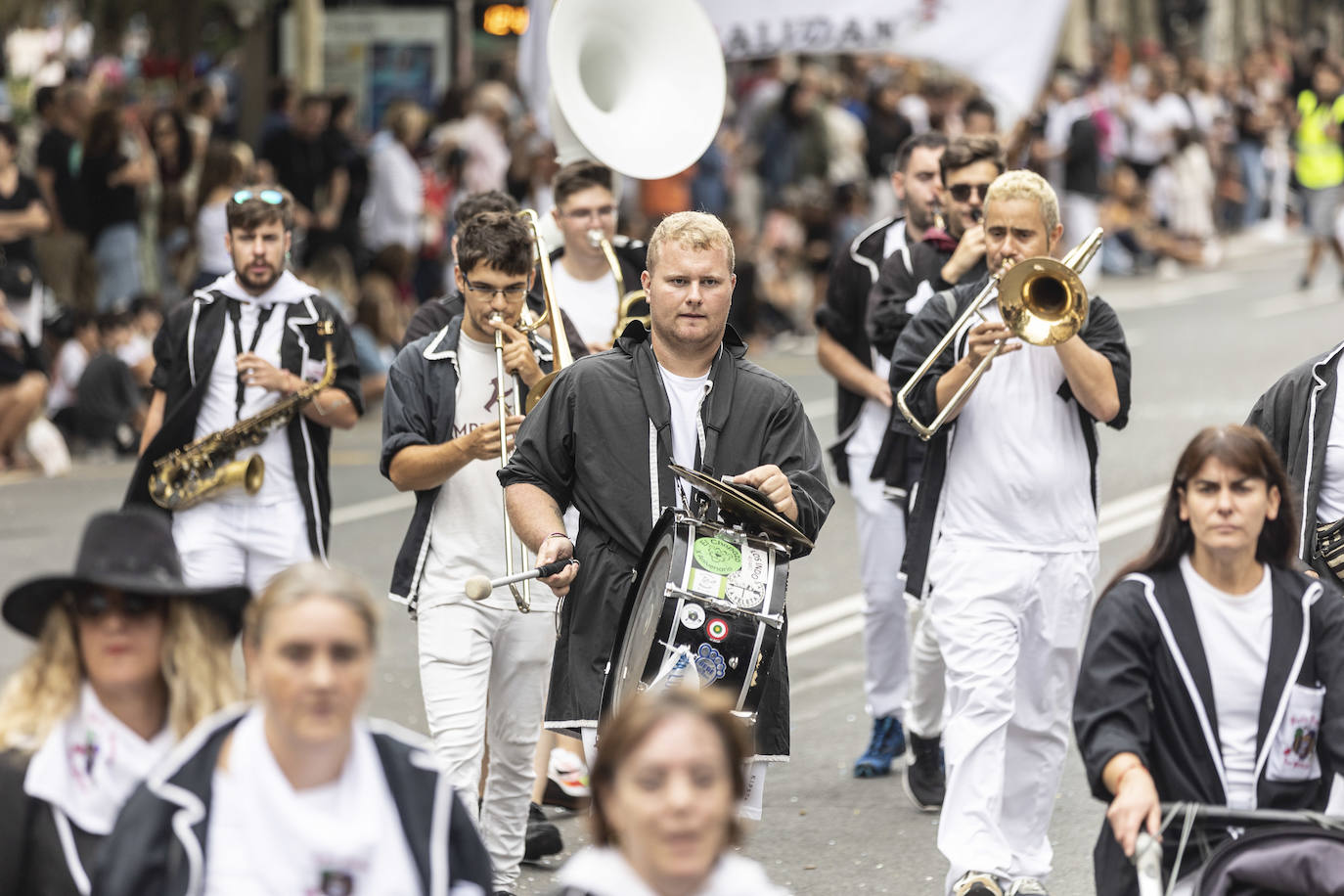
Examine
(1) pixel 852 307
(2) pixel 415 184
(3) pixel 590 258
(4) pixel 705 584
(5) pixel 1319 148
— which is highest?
(5) pixel 1319 148

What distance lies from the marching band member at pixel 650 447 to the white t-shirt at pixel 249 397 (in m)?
1.75

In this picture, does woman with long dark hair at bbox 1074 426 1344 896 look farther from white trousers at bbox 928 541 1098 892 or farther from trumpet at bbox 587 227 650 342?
trumpet at bbox 587 227 650 342

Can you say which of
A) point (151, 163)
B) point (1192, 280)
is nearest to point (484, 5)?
point (151, 163)

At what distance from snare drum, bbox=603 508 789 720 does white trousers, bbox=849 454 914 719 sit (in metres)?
2.48

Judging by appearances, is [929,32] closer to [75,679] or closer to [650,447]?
[650,447]

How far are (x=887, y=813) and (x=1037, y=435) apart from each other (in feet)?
5.85

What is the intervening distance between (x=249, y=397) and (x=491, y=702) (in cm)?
152

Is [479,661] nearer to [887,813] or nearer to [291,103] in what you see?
[887,813]

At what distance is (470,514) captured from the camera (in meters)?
6.95

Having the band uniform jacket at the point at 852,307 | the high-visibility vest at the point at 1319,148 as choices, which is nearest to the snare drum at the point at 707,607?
the band uniform jacket at the point at 852,307

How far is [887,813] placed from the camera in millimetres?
7852

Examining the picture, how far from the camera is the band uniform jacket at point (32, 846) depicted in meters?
→ 4.23

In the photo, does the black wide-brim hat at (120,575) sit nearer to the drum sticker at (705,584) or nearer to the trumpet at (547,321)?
the drum sticker at (705,584)

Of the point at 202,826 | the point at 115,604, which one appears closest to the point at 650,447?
the point at 115,604
